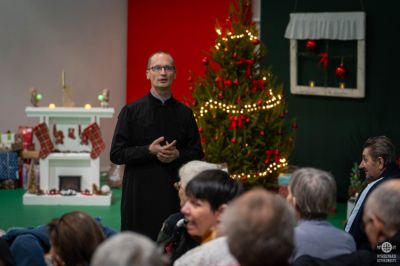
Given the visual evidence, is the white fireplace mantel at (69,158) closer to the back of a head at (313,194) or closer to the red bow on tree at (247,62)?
the red bow on tree at (247,62)

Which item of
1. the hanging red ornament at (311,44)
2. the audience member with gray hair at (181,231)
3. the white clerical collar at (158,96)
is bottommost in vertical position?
the audience member with gray hair at (181,231)

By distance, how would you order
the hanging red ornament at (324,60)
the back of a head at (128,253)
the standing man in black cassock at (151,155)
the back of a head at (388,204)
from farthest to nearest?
the hanging red ornament at (324,60)
the standing man in black cassock at (151,155)
the back of a head at (388,204)
the back of a head at (128,253)

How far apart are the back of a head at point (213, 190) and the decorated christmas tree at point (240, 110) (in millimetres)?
4978

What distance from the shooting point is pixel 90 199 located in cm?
912

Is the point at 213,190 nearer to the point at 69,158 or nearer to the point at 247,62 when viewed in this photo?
the point at 247,62

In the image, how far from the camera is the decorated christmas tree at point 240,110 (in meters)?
8.17

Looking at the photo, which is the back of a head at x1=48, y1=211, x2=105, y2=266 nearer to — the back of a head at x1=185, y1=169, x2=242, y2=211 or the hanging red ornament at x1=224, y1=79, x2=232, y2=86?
the back of a head at x1=185, y1=169, x2=242, y2=211

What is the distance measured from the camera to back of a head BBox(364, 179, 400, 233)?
9.01 ft

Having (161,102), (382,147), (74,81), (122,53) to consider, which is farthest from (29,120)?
(382,147)

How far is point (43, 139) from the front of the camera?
9102 millimetres

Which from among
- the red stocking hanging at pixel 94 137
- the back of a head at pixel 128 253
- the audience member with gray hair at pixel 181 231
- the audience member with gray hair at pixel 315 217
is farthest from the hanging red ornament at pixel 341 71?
the back of a head at pixel 128 253

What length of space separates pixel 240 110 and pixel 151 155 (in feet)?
11.2

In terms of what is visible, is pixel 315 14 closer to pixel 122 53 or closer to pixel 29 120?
pixel 122 53

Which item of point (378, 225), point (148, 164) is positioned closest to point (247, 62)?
point (148, 164)
